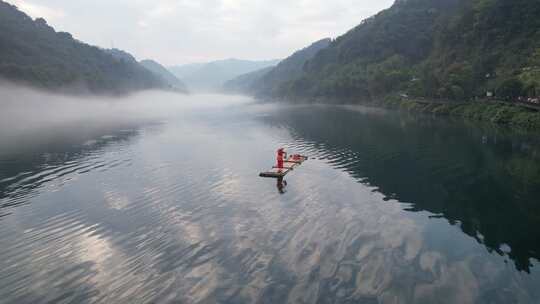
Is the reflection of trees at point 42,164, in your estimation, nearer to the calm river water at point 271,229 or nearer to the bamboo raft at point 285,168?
the calm river water at point 271,229

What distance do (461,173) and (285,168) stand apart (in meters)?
20.4

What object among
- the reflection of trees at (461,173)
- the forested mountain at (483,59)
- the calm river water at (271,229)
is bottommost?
the reflection of trees at (461,173)

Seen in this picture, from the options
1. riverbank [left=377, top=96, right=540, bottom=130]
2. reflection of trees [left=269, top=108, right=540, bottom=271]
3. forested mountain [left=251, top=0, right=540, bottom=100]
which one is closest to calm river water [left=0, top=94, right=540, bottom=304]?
reflection of trees [left=269, top=108, right=540, bottom=271]

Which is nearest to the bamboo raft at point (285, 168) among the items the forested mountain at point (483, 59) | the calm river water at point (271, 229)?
the calm river water at point (271, 229)

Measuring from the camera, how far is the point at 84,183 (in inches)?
1551

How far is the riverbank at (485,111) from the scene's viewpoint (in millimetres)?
73381

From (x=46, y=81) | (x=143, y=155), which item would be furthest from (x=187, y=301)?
(x=46, y=81)

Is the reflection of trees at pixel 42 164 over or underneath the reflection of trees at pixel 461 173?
over

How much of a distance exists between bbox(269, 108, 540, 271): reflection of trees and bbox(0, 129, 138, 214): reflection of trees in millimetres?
34926

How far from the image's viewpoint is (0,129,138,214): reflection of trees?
121ft

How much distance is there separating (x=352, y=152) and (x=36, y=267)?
44720mm

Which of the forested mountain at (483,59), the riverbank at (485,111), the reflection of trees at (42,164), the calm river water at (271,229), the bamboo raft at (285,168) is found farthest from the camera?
the forested mountain at (483,59)

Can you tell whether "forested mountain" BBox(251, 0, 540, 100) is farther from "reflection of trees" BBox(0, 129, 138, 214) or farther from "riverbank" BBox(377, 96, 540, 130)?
"reflection of trees" BBox(0, 129, 138, 214)

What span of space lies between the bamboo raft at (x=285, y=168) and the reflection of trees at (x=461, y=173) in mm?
5125
